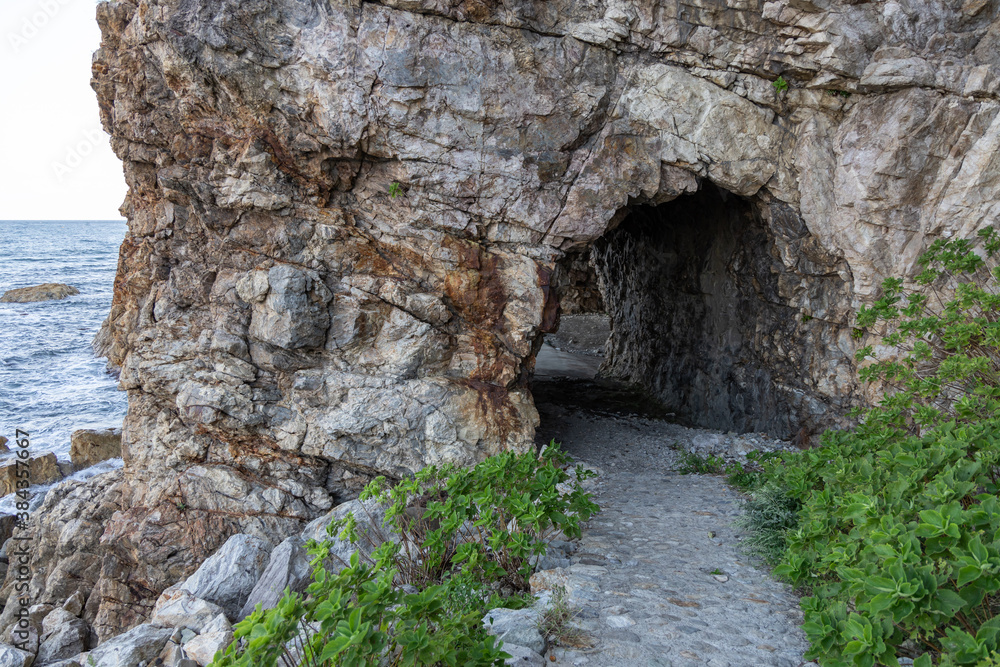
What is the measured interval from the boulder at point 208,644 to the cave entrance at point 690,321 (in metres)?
6.89

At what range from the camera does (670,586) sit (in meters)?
4.91

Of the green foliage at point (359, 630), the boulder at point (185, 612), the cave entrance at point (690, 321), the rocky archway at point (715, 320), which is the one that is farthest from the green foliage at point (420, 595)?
the cave entrance at point (690, 321)

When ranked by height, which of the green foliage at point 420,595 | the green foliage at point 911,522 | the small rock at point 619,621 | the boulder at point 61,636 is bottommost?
the boulder at point 61,636

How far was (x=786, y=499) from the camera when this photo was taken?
6023 millimetres

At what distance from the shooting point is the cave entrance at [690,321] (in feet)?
36.0

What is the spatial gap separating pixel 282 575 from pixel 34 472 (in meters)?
12.2

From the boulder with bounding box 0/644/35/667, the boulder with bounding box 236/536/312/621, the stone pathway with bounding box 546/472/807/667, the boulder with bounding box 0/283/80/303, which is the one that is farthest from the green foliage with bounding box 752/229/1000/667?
the boulder with bounding box 0/283/80/303

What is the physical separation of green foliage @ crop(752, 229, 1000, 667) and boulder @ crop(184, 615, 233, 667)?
17.6 feet

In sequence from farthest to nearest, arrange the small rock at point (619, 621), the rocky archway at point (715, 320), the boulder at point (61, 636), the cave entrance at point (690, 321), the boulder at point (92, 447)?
the boulder at point (92, 447), the cave entrance at point (690, 321), the rocky archway at point (715, 320), the boulder at point (61, 636), the small rock at point (619, 621)

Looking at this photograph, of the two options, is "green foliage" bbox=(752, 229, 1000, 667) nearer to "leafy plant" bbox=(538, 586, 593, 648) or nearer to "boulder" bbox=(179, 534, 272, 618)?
"leafy plant" bbox=(538, 586, 593, 648)

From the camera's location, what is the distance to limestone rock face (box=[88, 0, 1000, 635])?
812 centimetres

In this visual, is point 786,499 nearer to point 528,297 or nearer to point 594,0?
point 528,297

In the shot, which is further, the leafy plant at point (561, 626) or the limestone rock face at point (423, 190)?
the limestone rock face at point (423, 190)

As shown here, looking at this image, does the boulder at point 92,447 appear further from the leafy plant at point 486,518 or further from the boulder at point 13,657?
the leafy plant at point 486,518
